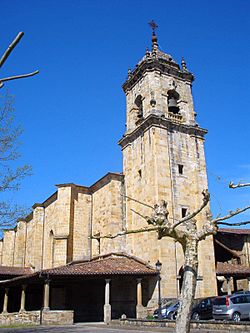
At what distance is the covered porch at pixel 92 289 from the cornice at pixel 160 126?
8577 millimetres

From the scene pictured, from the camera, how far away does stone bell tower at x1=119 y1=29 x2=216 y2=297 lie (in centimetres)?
2145

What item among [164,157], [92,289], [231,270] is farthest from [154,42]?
[92,289]

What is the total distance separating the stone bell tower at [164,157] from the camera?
21.5 metres

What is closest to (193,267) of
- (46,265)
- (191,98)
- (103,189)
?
(103,189)

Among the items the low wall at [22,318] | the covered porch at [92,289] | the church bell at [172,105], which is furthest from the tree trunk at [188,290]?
the church bell at [172,105]

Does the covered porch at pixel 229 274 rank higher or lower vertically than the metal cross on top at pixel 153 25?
lower

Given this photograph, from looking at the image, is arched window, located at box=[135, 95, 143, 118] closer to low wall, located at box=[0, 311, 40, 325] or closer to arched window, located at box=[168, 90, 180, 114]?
arched window, located at box=[168, 90, 180, 114]

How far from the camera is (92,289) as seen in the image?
78.4 feet

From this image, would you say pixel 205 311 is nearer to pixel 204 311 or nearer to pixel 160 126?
pixel 204 311

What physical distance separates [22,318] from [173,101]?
57.4 ft

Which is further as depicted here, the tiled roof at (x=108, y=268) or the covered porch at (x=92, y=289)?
the tiled roof at (x=108, y=268)

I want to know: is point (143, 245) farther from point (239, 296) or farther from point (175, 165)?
point (239, 296)

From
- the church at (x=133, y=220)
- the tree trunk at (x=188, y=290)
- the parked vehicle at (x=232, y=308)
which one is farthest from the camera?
the church at (x=133, y=220)

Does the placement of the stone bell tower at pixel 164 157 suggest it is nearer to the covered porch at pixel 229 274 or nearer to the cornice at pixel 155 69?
the cornice at pixel 155 69
